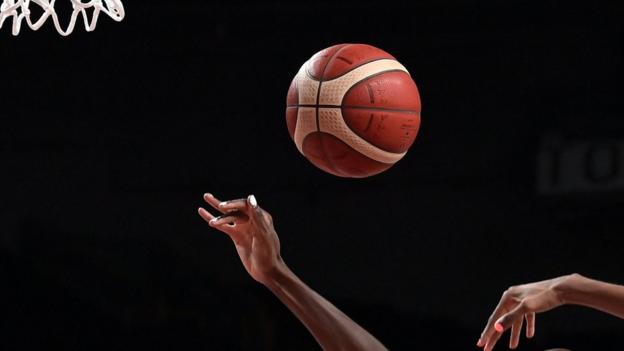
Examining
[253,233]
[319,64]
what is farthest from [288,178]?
[253,233]

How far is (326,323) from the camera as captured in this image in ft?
7.42

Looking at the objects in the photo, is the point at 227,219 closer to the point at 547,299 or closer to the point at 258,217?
the point at 258,217

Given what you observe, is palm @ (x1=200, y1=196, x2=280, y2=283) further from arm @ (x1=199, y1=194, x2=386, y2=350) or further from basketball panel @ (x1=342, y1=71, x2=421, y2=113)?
basketball panel @ (x1=342, y1=71, x2=421, y2=113)

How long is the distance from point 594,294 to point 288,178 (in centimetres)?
370

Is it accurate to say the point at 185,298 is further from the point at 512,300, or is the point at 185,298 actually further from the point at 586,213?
the point at 512,300

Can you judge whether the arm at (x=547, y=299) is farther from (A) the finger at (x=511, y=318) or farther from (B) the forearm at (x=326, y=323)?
(B) the forearm at (x=326, y=323)

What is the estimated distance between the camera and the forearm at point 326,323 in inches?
88.7

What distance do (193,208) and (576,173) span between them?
6.57 ft

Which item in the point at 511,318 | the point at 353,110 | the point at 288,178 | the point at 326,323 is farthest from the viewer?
the point at 288,178

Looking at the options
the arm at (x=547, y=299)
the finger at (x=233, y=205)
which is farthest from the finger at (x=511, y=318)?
the finger at (x=233, y=205)

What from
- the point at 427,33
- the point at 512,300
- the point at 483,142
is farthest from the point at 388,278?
the point at 512,300

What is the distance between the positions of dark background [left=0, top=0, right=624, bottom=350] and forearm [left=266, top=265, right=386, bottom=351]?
3248 millimetres

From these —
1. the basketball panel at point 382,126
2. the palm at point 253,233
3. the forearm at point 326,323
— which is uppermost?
the basketball panel at point 382,126

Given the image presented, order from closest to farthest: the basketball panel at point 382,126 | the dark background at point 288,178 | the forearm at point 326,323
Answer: the forearm at point 326,323
the basketball panel at point 382,126
the dark background at point 288,178
